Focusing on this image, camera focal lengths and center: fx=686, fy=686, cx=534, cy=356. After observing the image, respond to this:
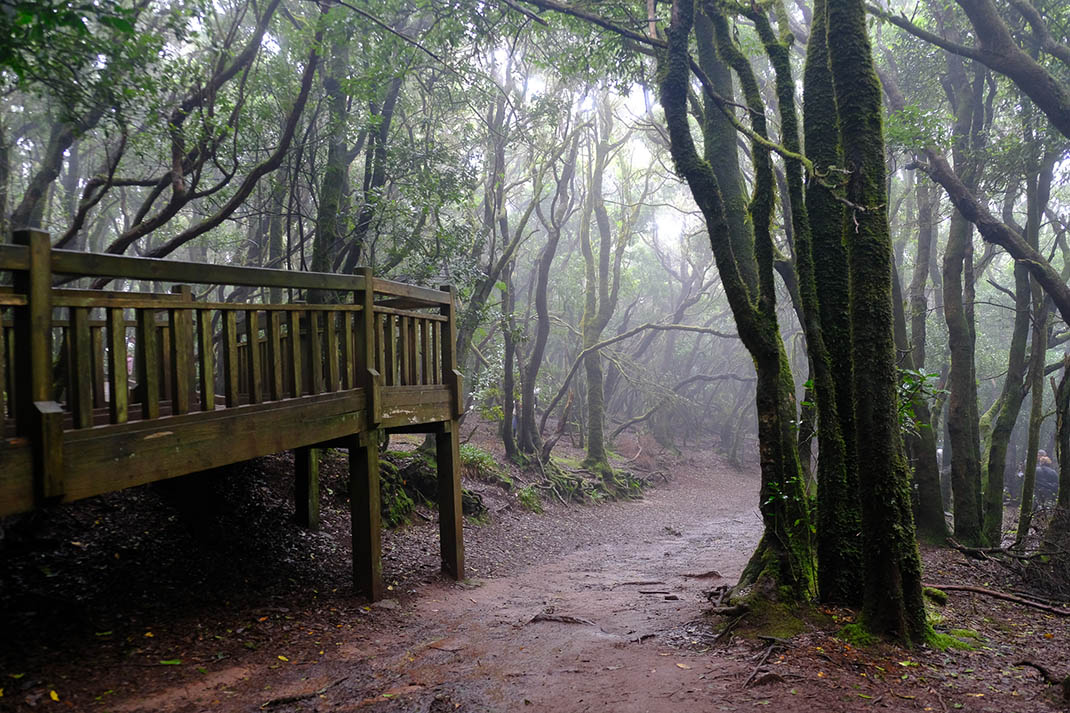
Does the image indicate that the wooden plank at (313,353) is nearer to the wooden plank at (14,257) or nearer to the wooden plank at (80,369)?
the wooden plank at (80,369)

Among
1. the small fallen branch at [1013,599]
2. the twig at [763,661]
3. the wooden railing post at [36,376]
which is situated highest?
the wooden railing post at [36,376]

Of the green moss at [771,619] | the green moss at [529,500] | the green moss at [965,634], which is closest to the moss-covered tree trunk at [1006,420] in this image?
the green moss at [965,634]

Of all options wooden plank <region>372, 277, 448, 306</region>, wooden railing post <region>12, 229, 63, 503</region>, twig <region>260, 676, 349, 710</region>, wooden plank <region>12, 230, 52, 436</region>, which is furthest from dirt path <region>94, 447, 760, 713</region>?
wooden plank <region>372, 277, 448, 306</region>

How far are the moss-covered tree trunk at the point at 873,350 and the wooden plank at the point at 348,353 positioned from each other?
453 cm

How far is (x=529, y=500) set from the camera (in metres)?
15.1

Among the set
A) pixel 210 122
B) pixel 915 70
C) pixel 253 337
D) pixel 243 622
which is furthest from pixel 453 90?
pixel 243 622

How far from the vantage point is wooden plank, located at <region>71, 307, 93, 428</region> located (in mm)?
3916

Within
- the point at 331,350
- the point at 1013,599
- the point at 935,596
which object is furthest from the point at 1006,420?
the point at 331,350

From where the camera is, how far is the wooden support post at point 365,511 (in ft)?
22.5

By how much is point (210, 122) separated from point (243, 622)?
6.49 metres

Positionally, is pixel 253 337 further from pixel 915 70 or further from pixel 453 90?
pixel 915 70

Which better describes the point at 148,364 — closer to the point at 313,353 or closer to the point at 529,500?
the point at 313,353

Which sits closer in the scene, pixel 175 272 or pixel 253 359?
pixel 175 272

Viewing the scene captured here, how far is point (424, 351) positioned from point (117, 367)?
4.15m
